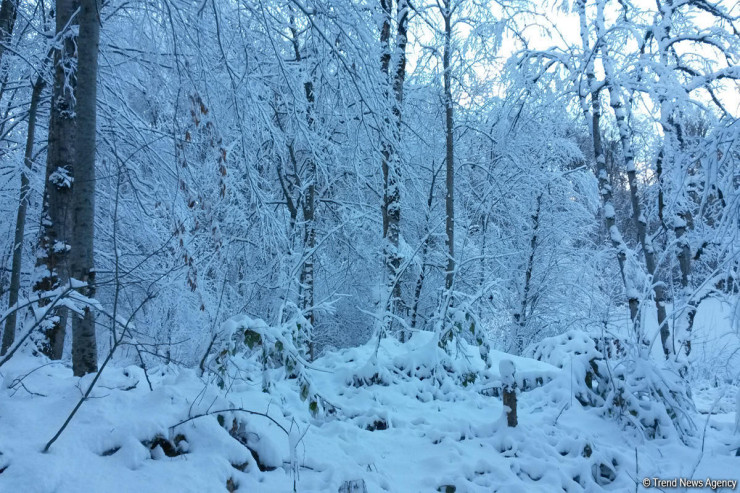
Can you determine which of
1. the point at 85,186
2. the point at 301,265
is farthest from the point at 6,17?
the point at 301,265

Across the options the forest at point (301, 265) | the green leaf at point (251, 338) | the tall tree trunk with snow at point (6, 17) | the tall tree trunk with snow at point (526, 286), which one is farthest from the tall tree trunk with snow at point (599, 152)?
the tall tree trunk with snow at point (6, 17)

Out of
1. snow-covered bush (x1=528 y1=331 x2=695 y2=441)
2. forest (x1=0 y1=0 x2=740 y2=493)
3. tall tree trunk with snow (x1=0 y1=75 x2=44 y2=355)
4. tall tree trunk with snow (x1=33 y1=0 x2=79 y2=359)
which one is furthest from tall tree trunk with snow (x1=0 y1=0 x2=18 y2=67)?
snow-covered bush (x1=528 y1=331 x2=695 y2=441)

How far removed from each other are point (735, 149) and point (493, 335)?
12571 millimetres

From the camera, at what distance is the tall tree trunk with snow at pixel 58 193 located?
177 inches

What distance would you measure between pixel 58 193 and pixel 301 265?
293cm

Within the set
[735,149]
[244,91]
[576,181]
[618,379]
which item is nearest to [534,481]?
[618,379]

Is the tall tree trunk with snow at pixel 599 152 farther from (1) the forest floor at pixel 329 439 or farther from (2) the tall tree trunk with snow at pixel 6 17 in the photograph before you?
(2) the tall tree trunk with snow at pixel 6 17

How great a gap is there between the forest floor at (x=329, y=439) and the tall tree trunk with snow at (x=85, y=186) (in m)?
0.26

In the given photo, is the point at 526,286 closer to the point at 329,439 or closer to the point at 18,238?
the point at 329,439

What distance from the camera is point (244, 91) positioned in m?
4.36

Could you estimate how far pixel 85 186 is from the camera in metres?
3.40

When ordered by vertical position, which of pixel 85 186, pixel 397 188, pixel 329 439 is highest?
pixel 397 188

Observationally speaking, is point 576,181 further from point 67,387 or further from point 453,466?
point 67,387

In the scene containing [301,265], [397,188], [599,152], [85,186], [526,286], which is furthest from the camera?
[526,286]
